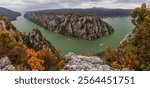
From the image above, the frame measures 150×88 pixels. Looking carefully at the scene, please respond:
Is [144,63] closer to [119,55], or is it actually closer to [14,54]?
[119,55]

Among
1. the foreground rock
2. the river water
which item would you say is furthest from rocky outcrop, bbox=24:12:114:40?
the foreground rock

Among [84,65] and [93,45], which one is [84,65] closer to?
[84,65]

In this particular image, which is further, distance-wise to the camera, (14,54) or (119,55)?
(119,55)

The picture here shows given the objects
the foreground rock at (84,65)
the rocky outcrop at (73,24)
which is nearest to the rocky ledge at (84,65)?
the foreground rock at (84,65)

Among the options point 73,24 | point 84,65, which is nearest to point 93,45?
point 73,24

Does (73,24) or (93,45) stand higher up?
(73,24)

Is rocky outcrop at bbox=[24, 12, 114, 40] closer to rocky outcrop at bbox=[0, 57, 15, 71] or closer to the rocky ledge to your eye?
the rocky ledge

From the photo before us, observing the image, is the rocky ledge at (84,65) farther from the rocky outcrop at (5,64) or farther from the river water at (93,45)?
Answer: the river water at (93,45)

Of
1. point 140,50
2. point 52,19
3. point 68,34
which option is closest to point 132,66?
point 140,50
